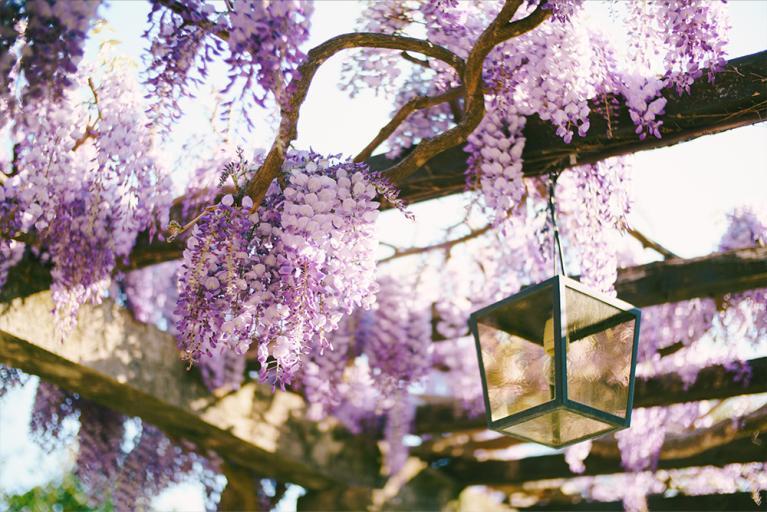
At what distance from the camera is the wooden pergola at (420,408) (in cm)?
251

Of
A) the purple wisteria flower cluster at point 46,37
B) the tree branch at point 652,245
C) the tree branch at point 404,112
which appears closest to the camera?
the purple wisteria flower cluster at point 46,37

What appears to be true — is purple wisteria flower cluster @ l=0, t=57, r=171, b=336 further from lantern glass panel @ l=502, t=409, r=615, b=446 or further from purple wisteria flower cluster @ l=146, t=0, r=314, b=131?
lantern glass panel @ l=502, t=409, r=615, b=446

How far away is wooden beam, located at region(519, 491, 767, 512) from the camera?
4.43 metres

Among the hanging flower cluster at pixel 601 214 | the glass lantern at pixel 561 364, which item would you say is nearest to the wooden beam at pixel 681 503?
the hanging flower cluster at pixel 601 214

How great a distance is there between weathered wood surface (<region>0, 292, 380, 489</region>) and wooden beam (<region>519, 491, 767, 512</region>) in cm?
119

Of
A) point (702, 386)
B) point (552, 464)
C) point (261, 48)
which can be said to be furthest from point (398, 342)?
point (261, 48)

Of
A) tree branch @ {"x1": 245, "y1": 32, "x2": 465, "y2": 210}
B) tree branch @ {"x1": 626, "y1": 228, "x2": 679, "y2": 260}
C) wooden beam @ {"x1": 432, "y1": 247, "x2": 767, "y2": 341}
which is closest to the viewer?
tree branch @ {"x1": 245, "y1": 32, "x2": 465, "y2": 210}

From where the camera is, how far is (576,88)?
2.47 m

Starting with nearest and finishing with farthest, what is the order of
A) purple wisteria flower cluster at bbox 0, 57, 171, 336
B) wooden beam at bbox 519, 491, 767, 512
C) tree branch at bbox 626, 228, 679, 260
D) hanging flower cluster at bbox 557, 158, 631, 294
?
hanging flower cluster at bbox 557, 158, 631, 294 → purple wisteria flower cluster at bbox 0, 57, 171, 336 → tree branch at bbox 626, 228, 679, 260 → wooden beam at bbox 519, 491, 767, 512

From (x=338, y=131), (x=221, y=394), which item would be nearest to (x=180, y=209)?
(x=338, y=131)

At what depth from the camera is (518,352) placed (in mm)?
2162

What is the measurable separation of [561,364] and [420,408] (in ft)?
9.21

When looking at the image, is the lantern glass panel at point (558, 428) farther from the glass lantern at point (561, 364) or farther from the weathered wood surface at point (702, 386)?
the weathered wood surface at point (702, 386)

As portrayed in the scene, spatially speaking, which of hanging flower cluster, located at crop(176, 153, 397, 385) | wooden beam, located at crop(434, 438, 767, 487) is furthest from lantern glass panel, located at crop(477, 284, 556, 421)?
wooden beam, located at crop(434, 438, 767, 487)
